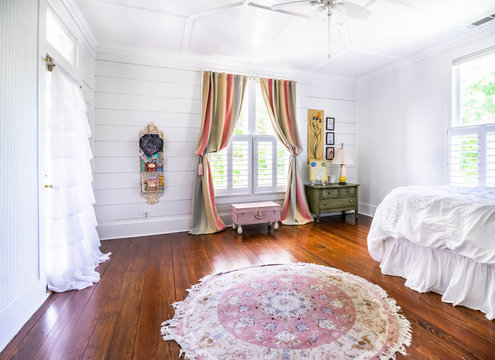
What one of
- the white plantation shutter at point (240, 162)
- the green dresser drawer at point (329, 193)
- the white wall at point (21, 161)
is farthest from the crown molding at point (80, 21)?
the green dresser drawer at point (329, 193)

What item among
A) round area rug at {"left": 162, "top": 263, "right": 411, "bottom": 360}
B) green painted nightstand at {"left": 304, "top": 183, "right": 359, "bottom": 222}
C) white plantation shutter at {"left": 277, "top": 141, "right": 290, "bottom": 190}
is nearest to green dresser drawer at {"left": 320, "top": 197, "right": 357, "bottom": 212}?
green painted nightstand at {"left": 304, "top": 183, "right": 359, "bottom": 222}

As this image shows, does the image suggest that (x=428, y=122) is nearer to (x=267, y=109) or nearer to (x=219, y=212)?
(x=267, y=109)

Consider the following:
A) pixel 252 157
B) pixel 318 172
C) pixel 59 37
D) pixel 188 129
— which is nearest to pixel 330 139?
pixel 318 172

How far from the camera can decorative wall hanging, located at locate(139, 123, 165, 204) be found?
3.76m

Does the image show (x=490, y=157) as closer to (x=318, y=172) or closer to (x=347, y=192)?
(x=347, y=192)

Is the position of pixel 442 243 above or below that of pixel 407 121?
below

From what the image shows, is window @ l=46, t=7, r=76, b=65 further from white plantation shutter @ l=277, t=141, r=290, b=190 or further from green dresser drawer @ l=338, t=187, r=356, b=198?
green dresser drawer @ l=338, t=187, r=356, b=198

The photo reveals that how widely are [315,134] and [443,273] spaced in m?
3.26

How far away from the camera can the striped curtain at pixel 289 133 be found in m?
4.41

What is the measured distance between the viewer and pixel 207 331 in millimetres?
1655

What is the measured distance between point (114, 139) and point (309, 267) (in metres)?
3.14

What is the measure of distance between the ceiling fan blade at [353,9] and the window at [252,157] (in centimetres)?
217

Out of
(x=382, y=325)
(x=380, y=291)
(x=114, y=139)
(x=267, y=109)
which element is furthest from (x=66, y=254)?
(x=267, y=109)

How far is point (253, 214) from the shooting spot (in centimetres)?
395
